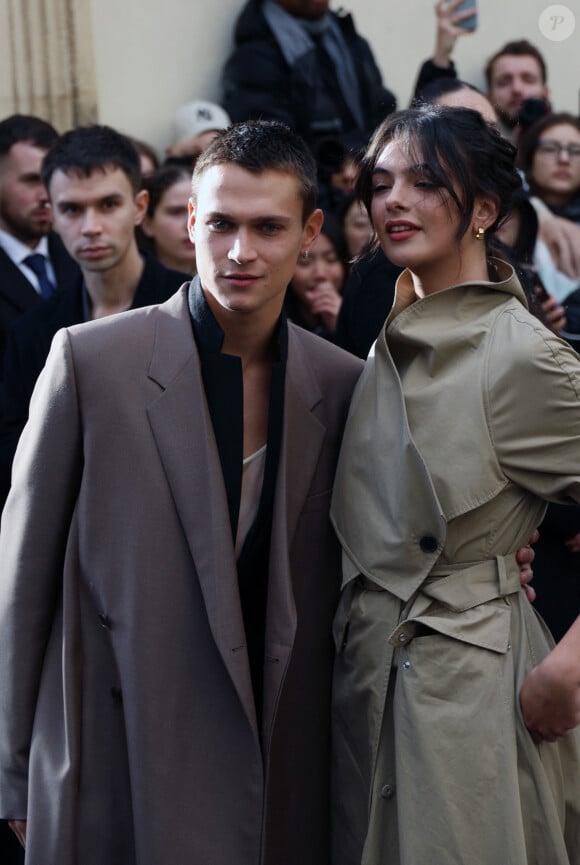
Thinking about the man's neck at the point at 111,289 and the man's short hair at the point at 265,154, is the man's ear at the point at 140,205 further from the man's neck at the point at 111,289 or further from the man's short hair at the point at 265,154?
the man's short hair at the point at 265,154

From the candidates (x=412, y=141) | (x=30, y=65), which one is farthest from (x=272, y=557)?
(x=30, y=65)

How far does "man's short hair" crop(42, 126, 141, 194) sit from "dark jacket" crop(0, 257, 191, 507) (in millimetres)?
373

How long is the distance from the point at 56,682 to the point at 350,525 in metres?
0.72

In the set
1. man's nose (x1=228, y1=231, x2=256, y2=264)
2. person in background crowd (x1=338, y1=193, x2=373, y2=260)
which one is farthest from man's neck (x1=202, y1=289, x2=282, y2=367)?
person in background crowd (x1=338, y1=193, x2=373, y2=260)

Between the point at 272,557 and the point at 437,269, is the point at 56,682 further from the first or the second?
the point at 437,269

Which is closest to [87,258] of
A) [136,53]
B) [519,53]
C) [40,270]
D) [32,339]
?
[32,339]

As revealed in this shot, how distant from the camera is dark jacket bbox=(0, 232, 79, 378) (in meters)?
4.52

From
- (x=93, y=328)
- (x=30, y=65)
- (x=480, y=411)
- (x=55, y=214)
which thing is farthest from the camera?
(x=30, y=65)

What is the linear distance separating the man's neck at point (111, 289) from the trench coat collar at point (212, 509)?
1.32 m

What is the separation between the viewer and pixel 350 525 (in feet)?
9.21

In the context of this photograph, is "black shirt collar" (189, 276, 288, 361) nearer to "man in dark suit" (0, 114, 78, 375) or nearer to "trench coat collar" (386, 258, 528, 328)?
"trench coat collar" (386, 258, 528, 328)

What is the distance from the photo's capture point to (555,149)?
6.07 metres

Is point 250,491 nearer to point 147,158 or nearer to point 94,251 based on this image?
point 94,251

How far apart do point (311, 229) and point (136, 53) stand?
12.0 feet
